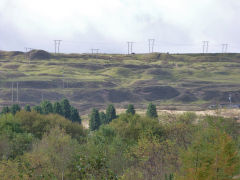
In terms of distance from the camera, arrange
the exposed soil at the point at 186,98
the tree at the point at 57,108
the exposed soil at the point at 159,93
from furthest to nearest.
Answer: the exposed soil at the point at 159,93
the exposed soil at the point at 186,98
the tree at the point at 57,108

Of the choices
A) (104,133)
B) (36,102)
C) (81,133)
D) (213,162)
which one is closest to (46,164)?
(213,162)

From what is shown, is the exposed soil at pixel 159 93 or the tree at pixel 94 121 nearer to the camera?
the tree at pixel 94 121

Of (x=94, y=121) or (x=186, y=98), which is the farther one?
(x=186, y=98)

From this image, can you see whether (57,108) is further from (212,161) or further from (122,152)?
(212,161)

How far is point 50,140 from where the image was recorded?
55.7m

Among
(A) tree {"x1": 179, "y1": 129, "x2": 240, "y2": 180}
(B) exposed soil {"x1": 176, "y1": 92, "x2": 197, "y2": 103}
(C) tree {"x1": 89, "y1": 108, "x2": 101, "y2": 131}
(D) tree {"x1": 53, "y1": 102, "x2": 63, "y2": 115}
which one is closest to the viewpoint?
(A) tree {"x1": 179, "y1": 129, "x2": 240, "y2": 180}

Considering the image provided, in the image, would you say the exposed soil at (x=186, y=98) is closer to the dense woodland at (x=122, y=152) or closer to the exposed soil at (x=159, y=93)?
the exposed soil at (x=159, y=93)

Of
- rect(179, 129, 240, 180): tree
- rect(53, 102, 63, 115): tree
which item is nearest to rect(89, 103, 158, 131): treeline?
rect(53, 102, 63, 115): tree

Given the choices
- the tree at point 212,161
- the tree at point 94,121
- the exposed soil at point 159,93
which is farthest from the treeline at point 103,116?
the exposed soil at point 159,93

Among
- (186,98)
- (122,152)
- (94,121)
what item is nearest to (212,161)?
(122,152)

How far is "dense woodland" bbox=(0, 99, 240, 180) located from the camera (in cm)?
3093

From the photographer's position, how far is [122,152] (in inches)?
2239

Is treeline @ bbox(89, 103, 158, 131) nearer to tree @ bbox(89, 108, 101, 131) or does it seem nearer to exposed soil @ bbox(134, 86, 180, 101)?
tree @ bbox(89, 108, 101, 131)

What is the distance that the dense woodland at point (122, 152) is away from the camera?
30.9 metres
